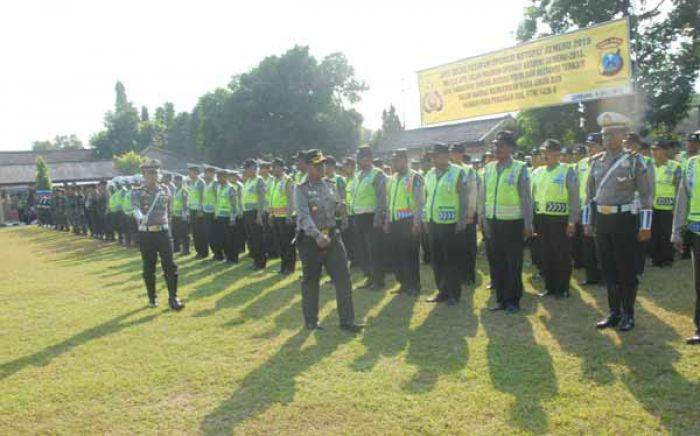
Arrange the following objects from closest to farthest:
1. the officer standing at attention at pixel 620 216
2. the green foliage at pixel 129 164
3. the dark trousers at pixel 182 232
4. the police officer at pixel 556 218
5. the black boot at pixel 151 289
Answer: the officer standing at attention at pixel 620 216
the police officer at pixel 556 218
the black boot at pixel 151 289
the dark trousers at pixel 182 232
the green foliage at pixel 129 164

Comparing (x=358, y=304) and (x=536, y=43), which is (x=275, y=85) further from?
(x=358, y=304)

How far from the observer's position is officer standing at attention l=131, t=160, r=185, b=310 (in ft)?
27.1

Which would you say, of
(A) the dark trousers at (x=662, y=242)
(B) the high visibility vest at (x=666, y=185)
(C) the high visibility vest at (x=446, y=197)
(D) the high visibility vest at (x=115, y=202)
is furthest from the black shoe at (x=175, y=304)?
(D) the high visibility vest at (x=115, y=202)

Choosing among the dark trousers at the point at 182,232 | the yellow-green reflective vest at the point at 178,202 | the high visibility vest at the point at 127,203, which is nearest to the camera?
the yellow-green reflective vest at the point at 178,202

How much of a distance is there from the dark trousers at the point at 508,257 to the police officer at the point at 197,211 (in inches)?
317

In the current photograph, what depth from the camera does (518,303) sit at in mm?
7098

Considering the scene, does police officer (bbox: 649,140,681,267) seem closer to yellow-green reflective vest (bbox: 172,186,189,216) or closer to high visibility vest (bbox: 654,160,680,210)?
high visibility vest (bbox: 654,160,680,210)

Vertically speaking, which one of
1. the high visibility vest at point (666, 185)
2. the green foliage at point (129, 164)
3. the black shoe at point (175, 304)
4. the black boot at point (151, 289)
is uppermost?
the green foliage at point (129, 164)

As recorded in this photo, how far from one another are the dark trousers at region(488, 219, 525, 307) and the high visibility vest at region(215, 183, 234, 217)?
6692 millimetres

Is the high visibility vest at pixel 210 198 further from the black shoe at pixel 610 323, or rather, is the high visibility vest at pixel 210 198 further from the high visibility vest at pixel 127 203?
the black shoe at pixel 610 323

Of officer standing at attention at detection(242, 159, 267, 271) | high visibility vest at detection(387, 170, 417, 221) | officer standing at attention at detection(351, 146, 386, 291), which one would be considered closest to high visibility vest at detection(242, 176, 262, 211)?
officer standing at attention at detection(242, 159, 267, 271)

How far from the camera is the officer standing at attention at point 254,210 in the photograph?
11.5 metres

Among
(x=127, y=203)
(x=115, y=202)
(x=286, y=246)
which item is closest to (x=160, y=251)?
(x=286, y=246)

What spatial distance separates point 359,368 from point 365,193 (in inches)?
160
